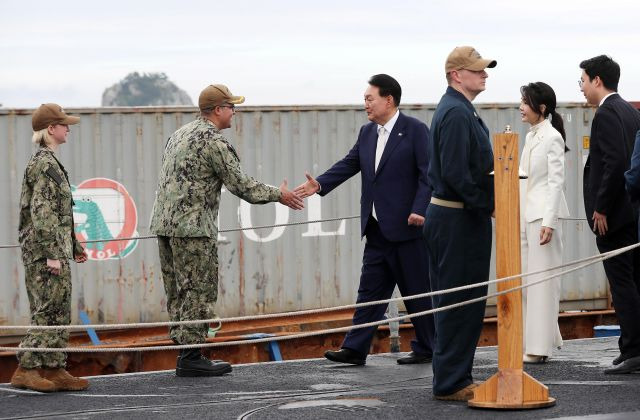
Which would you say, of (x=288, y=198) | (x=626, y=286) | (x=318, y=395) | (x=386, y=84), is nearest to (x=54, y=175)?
(x=288, y=198)

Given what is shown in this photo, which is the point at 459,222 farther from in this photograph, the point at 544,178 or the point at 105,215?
the point at 105,215

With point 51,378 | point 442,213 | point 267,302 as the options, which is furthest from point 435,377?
point 267,302

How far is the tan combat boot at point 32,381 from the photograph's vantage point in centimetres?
Result: 774

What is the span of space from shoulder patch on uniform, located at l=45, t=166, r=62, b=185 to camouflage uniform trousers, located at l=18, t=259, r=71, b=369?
20.2 inches

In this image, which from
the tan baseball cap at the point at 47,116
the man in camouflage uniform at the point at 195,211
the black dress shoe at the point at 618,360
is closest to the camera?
the tan baseball cap at the point at 47,116

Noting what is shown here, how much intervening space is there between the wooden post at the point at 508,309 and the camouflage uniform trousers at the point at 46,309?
2739mm

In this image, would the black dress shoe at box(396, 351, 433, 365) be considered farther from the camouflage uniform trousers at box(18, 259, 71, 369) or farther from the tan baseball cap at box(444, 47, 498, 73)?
the tan baseball cap at box(444, 47, 498, 73)

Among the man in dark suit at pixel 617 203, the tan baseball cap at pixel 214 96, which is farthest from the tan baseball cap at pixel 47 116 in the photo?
the man in dark suit at pixel 617 203

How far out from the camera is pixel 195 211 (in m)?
8.15

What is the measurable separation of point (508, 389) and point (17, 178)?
8.72 metres

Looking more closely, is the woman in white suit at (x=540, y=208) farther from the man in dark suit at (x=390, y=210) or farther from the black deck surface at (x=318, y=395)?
the man in dark suit at (x=390, y=210)

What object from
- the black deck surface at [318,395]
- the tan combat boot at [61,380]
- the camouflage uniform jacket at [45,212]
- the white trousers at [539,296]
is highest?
the camouflage uniform jacket at [45,212]

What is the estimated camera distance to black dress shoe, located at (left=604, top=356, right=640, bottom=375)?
7.85 m

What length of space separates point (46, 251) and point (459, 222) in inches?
105
